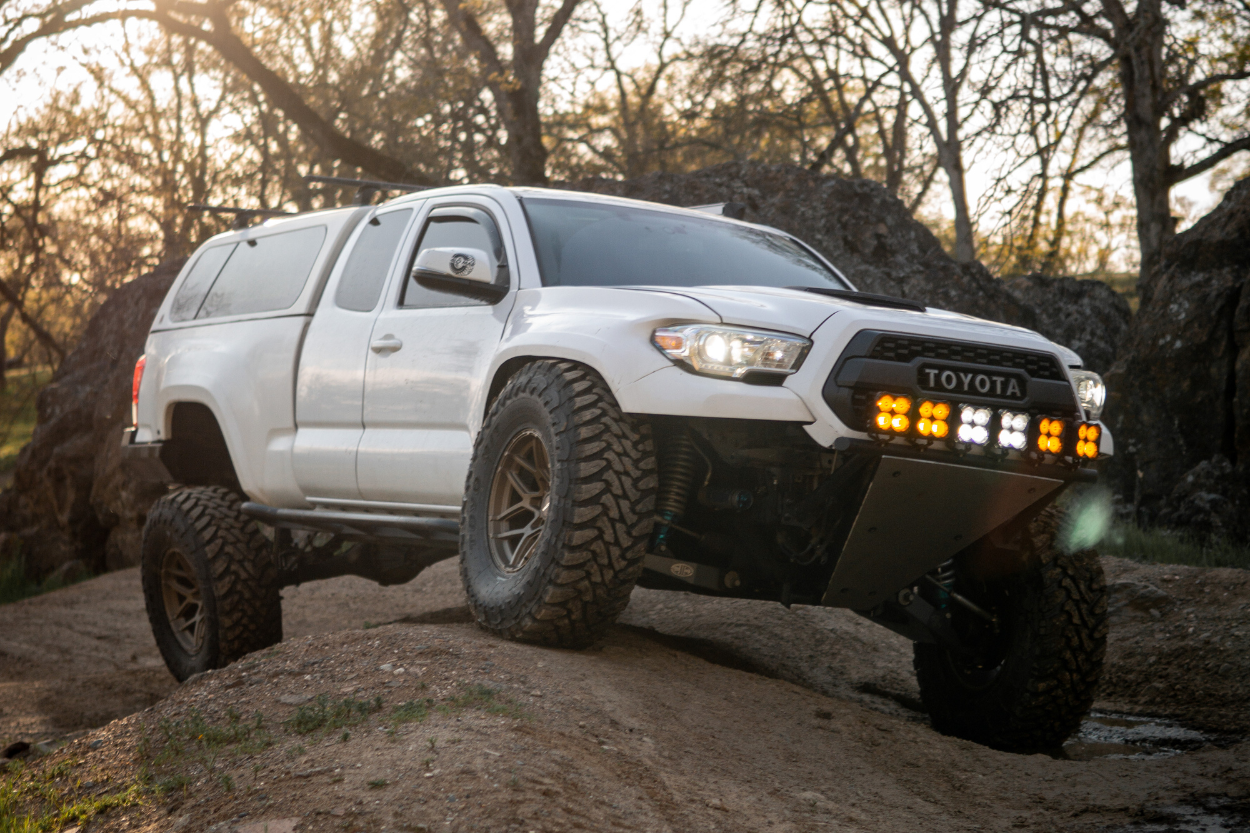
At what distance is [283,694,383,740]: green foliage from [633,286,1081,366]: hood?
5.70 ft

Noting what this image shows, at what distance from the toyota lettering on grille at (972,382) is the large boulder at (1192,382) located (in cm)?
536

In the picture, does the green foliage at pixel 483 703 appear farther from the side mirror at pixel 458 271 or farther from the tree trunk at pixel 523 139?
the tree trunk at pixel 523 139

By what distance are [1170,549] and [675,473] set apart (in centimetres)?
515

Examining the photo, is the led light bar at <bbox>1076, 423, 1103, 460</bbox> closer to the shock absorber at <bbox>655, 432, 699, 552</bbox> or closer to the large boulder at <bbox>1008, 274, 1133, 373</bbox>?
the shock absorber at <bbox>655, 432, 699, 552</bbox>

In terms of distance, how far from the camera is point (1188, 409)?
938 centimetres

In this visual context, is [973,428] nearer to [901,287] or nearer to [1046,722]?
[1046,722]

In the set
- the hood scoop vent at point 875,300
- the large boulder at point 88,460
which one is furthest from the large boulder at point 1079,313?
the large boulder at point 88,460

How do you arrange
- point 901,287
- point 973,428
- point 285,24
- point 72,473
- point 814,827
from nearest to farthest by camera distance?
1. point 814,827
2. point 973,428
3. point 901,287
4. point 72,473
5. point 285,24

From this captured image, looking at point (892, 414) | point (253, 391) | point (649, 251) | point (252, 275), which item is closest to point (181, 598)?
point (253, 391)

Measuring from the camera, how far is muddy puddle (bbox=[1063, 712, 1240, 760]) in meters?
5.05

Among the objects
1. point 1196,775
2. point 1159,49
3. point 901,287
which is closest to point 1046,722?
point 1196,775

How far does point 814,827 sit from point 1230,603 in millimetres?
4183

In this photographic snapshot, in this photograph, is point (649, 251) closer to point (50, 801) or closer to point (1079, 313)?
point (50, 801)

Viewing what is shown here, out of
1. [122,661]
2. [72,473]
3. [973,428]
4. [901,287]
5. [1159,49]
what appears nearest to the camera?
[973,428]
